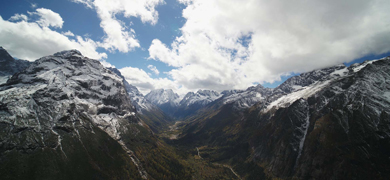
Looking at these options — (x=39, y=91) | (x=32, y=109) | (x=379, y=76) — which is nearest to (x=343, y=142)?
(x=379, y=76)

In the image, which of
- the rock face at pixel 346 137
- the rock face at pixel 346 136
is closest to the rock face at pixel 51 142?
the rock face at pixel 346 136

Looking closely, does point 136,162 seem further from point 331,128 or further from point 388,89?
point 388,89

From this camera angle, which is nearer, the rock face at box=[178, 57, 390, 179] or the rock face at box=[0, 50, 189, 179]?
the rock face at box=[0, 50, 189, 179]

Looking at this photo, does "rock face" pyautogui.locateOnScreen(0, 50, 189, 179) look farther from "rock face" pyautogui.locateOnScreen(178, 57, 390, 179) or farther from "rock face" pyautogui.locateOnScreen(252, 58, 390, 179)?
"rock face" pyautogui.locateOnScreen(178, 57, 390, 179)

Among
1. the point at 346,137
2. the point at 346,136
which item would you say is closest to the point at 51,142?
the point at 346,137

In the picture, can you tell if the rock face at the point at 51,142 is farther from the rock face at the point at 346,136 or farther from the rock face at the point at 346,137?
the rock face at the point at 346,137

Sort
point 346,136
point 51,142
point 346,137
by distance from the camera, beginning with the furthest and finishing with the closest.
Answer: point 51,142 < point 346,136 < point 346,137

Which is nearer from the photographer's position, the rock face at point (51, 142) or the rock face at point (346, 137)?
the rock face at point (51, 142)

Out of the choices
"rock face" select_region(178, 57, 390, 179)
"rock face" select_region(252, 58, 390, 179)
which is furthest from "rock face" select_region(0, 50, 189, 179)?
"rock face" select_region(178, 57, 390, 179)

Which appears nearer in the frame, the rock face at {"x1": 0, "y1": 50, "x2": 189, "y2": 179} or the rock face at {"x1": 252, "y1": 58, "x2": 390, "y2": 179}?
the rock face at {"x1": 0, "y1": 50, "x2": 189, "y2": 179}

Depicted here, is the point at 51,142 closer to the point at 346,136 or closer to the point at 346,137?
the point at 346,137

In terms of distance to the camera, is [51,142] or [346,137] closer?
[346,137]
